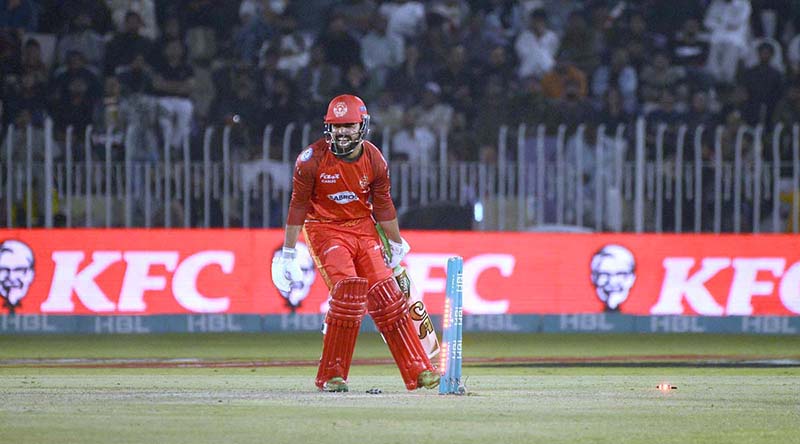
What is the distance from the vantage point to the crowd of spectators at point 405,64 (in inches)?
877

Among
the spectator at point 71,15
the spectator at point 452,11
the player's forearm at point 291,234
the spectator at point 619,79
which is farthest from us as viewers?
the spectator at point 452,11

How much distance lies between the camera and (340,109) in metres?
10.2

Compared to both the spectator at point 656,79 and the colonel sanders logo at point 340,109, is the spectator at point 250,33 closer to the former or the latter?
the spectator at point 656,79

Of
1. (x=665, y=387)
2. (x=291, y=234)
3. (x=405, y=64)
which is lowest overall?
(x=665, y=387)

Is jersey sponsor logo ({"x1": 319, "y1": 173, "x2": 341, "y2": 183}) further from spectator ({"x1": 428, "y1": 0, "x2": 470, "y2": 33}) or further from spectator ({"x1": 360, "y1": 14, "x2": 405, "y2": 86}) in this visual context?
spectator ({"x1": 428, "y1": 0, "x2": 470, "y2": 33})

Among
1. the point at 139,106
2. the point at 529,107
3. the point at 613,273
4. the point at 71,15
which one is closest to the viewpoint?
the point at 613,273

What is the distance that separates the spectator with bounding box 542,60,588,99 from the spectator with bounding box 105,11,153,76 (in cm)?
635

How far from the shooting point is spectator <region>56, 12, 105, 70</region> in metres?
23.3

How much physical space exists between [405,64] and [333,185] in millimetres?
13461

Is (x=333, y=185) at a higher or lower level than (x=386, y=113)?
lower

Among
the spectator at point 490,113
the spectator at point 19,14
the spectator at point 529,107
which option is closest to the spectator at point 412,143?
the spectator at point 490,113

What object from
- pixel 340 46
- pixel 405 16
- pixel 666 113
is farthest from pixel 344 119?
pixel 405 16

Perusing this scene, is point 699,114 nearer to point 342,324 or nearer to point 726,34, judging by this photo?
point 726,34

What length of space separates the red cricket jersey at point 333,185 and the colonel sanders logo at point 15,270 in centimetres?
876
